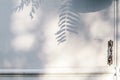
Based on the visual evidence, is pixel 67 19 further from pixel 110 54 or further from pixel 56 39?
pixel 110 54

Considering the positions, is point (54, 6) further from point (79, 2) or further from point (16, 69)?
point (16, 69)

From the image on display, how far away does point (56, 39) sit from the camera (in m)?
2.17

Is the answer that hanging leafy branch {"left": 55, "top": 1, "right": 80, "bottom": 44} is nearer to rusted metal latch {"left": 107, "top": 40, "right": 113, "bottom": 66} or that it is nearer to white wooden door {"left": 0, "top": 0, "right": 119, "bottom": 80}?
white wooden door {"left": 0, "top": 0, "right": 119, "bottom": 80}

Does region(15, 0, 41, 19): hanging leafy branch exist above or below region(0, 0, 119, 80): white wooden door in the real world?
above

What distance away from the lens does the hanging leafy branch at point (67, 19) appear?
2170 millimetres

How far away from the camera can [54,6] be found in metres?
2.18

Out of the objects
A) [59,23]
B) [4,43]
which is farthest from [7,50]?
[59,23]

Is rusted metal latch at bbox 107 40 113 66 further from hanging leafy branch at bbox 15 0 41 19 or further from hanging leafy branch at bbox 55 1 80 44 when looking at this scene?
hanging leafy branch at bbox 15 0 41 19

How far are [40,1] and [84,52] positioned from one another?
20.9 inches

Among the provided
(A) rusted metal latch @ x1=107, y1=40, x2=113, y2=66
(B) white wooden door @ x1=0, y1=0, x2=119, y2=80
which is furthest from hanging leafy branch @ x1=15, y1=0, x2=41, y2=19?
(A) rusted metal latch @ x1=107, y1=40, x2=113, y2=66

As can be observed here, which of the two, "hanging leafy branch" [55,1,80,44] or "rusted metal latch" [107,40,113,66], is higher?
Result: "hanging leafy branch" [55,1,80,44]

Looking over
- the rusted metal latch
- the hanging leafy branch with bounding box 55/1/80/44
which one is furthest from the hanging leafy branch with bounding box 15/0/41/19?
the rusted metal latch

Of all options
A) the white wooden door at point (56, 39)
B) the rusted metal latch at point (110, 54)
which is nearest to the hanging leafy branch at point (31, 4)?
the white wooden door at point (56, 39)

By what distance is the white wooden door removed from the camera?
2160mm
